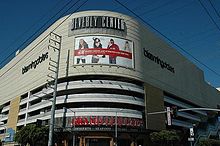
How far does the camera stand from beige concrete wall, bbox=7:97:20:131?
2916 inches

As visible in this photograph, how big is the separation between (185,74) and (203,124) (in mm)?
18427

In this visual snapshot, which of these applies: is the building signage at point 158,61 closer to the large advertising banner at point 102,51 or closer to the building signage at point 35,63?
the large advertising banner at point 102,51

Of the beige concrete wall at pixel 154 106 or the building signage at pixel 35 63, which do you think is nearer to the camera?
the beige concrete wall at pixel 154 106

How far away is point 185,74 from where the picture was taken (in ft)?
280

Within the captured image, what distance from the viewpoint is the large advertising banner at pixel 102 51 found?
5669 centimetres

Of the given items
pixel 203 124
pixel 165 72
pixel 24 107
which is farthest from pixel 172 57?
pixel 24 107

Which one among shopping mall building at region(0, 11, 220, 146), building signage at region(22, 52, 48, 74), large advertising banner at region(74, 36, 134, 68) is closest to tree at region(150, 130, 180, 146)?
shopping mall building at region(0, 11, 220, 146)

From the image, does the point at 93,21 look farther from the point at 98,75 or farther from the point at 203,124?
the point at 203,124

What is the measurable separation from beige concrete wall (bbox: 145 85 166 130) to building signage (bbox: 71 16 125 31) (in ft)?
51.2

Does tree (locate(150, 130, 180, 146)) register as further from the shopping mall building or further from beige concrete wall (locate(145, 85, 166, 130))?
beige concrete wall (locate(145, 85, 166, 130))

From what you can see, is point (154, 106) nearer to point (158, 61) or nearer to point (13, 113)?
point (158, 61)

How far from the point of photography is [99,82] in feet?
184

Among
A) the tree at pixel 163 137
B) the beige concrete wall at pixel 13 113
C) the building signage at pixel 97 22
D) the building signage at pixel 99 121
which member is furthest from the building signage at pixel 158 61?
the beige concrete wall at pixel 13 113

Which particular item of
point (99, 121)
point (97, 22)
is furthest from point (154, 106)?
point (97, 22)
